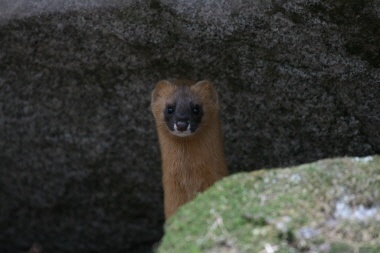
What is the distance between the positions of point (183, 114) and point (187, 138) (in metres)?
0.14

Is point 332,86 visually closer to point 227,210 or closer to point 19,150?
point 227,210

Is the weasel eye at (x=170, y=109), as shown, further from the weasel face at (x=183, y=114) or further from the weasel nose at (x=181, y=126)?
the weasel nose at (x=181, y=126)

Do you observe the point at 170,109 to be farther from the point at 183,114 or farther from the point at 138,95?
the point at 138,95

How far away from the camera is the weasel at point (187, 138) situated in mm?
4584

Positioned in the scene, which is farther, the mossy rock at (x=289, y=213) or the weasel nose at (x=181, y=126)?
the weasel nose at (x=181, y=126)

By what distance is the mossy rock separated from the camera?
111 inches

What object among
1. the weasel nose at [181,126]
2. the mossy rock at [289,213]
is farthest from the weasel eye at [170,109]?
the mossy rock at [289,213]

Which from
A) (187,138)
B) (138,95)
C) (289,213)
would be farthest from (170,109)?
(289,213)

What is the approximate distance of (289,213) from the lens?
2.95 metres

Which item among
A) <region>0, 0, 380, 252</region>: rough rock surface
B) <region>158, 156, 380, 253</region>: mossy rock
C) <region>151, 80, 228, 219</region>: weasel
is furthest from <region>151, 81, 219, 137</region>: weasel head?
<region>158, 156, 380, 253</region>: mossy rock

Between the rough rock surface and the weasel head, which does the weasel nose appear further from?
the rough rock surface

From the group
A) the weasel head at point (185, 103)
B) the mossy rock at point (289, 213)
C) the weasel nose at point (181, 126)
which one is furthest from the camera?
the weasel head at point (185, 103)

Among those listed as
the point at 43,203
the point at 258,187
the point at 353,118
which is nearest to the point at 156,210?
the point at 43,203

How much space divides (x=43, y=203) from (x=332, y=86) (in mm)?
2273
